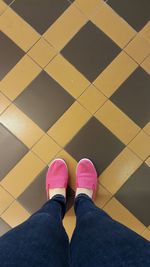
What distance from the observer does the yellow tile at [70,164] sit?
6.25ft

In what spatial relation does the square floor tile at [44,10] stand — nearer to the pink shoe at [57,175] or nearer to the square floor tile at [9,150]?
the square floor tile at [9,150]

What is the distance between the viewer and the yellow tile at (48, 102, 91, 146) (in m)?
1.90

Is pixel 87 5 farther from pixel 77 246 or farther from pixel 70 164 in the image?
pixel 77 246

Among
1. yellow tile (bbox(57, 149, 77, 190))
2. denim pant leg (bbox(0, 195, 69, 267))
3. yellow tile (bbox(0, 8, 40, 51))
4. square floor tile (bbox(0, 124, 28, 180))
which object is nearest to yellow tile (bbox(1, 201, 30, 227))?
square floor tile (bbox(0, 124, 28, 180))

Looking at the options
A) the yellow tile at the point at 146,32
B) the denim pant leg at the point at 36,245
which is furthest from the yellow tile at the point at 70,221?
the yellow tile at the point at 146,32

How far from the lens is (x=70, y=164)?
1.92 m

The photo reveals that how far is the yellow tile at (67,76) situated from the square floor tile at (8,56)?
19 centimetres

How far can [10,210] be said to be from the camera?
74.8 inches

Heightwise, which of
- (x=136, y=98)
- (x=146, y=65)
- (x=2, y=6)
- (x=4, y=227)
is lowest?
(x=4, y=227)

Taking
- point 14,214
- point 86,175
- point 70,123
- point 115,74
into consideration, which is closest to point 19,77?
point 70,123

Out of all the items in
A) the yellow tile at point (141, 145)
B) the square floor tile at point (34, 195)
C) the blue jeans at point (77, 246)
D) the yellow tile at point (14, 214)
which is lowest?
the yellow tile at point (14, 214)

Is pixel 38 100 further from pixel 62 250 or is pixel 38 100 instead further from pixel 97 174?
pixel 62 250

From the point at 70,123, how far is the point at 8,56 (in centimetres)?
54

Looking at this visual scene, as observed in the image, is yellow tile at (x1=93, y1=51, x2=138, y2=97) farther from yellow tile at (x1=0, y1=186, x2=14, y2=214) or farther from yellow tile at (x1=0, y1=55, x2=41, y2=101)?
yellow tile at (x1=0, y1=186, x2=14, y2=214)
